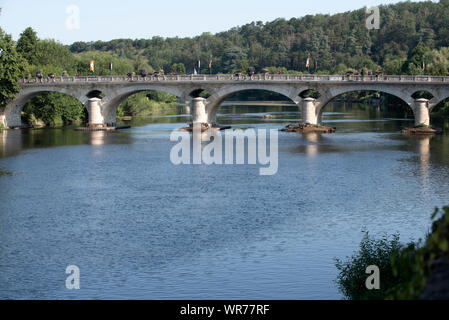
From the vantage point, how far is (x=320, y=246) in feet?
117

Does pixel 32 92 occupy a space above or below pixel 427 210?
above

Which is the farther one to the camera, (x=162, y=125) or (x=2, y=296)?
(x=162, y=125)

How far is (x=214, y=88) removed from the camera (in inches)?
4085

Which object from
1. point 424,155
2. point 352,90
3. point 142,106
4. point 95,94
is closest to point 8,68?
point 95,94

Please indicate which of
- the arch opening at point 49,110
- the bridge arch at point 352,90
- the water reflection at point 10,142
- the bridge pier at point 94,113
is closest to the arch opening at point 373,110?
the bridge arch at point 352,90

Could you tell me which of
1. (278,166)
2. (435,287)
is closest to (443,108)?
(278,166)

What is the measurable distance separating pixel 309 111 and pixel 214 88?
15.2 m

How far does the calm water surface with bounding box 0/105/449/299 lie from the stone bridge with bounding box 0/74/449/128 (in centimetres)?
1654

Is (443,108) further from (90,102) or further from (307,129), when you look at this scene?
(90,102)

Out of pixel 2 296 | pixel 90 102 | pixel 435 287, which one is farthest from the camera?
pixel 90 102

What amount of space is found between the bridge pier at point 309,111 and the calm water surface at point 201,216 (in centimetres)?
1876

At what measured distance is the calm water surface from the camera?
3064cm

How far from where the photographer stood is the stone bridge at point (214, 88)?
308ft

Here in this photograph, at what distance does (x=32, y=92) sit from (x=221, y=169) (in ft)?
183
